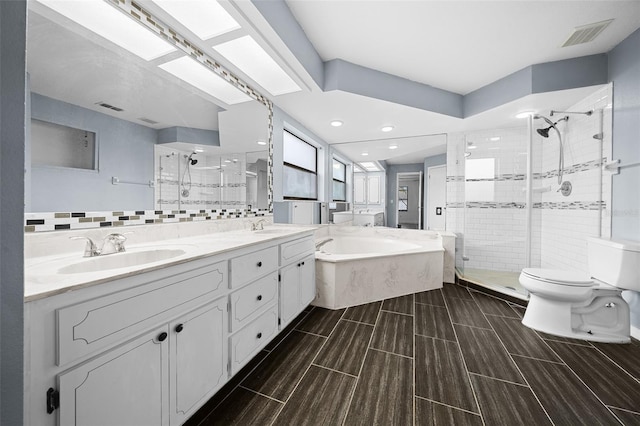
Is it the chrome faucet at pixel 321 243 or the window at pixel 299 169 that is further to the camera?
the chrome faucet at pixel 321 243

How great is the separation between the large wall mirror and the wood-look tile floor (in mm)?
1217

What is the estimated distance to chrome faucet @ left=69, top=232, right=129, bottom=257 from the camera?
109cm

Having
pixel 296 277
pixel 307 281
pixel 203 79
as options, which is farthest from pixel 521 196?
pixel 203 79

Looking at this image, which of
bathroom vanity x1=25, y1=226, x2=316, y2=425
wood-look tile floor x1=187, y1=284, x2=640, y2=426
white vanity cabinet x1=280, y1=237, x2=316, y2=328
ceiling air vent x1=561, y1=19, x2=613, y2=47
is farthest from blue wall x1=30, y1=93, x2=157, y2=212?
ceiling air vent x1=561, y1=19, x2=613, y2=47

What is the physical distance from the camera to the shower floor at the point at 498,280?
2.73 m

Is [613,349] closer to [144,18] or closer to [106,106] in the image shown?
[106,106]

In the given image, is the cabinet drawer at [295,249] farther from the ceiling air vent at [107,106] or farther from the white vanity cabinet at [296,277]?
the ceiling air vent at [107,106]

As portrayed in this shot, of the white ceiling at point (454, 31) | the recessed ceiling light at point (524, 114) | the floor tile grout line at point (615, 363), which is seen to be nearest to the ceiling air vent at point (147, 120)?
the white ceiling at point (454, 31)

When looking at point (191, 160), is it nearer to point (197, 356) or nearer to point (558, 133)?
point (197, 356)

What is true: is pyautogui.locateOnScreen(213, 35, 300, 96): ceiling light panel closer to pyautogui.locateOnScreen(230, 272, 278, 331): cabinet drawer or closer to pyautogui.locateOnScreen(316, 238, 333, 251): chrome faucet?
pyautogui.locateOnScreen(230, 272, 278, 331): cabinet drawer

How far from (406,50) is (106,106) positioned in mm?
2246

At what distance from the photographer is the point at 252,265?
4.91 feet

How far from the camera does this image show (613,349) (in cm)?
179

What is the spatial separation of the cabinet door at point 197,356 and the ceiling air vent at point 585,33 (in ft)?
10.4
